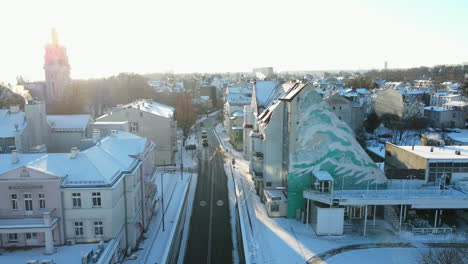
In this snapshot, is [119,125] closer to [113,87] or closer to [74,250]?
[74,250]

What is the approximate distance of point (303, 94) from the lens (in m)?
27.0

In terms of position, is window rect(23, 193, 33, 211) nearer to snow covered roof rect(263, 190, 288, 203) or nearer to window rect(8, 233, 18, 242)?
window rect(8, 233, 18, 242)

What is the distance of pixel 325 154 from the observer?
26.8 metres

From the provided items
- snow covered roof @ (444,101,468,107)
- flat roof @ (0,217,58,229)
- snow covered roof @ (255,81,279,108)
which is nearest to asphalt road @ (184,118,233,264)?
flat roof @ (0,217,58,229)

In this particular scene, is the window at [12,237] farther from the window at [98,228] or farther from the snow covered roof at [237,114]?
the snow covered roof at [237,114]

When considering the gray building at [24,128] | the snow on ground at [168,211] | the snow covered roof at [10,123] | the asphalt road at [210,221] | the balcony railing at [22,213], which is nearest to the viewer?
the balcony railing at [22,213]

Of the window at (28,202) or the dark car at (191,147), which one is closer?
the window at (28,202)

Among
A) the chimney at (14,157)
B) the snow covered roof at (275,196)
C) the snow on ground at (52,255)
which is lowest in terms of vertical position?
the snow covered roof at (275,196)

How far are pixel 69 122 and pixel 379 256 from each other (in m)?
25.8

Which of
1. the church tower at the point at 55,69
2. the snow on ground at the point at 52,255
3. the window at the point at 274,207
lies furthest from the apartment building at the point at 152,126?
the church tower at the point at 55,69

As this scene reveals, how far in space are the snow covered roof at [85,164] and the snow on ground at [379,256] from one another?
13986mm

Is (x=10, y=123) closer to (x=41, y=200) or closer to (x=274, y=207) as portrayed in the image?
(x=41, y=200)

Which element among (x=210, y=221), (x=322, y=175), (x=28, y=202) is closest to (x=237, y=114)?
(x=210, y=221)

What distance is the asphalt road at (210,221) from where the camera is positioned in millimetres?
22703
